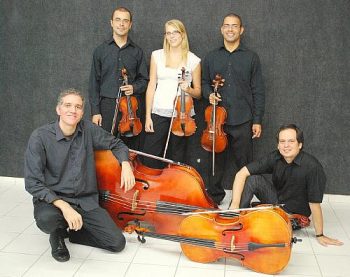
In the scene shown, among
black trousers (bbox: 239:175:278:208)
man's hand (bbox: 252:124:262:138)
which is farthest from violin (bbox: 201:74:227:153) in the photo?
black trousers (bbox: 239:175:278:208)

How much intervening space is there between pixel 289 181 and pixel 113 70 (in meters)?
1.48

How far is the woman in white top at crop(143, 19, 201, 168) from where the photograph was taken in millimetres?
3713

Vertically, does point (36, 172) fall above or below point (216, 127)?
below

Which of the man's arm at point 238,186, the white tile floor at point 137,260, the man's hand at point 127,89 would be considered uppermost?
the man's hand at point 127,89

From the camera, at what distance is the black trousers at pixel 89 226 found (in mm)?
3006

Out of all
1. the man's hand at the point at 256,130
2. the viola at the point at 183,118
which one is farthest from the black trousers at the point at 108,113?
the man's hand at the point at 256,130

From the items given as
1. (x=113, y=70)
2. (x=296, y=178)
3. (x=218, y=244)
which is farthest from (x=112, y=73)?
(x=218, y=244)

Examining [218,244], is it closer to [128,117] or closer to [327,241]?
[327,241]

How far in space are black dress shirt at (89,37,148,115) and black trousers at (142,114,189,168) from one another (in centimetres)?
28

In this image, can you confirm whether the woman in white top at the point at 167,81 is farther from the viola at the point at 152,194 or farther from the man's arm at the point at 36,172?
the man's arm at the point at 36,172

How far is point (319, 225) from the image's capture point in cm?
325

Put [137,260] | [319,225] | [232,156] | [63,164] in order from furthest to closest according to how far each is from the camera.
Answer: [232,156] < [319,225] < [63,164] < [137,260]

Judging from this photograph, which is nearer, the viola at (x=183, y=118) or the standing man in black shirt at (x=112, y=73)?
the viola at (x=183, y=118)

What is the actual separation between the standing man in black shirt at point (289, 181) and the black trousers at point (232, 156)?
0.46 metres
